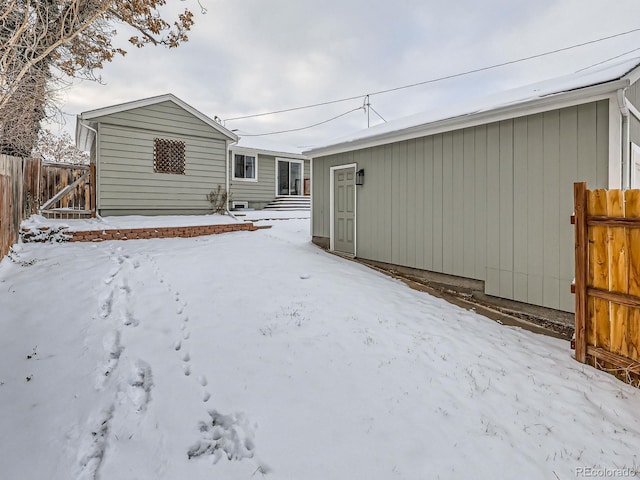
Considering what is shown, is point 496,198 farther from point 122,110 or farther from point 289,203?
point 289,203

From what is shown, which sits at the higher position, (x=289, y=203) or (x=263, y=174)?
(x=263, y=174)

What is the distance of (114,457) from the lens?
2000mm

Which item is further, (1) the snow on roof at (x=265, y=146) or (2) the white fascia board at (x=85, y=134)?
(1) the snow on roof at (x=265, y=146)

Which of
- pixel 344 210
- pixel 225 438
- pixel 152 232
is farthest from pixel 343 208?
pixel 225 438

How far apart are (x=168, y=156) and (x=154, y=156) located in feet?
A: 1.34

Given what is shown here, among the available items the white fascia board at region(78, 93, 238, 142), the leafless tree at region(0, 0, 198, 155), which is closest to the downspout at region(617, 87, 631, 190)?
the leafless tree at region(0, 0, 198, 155)

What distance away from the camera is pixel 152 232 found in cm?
834

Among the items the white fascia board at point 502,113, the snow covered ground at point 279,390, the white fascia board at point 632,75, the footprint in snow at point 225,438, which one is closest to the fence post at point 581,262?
the snow covered ground at point 279,390

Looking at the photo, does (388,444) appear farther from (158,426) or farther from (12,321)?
(12,321)

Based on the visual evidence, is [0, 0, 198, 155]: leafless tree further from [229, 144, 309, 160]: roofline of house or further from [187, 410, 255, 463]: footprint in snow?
[229, 144, 309, 160]: roofline of house

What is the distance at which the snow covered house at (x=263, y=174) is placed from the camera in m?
15.0

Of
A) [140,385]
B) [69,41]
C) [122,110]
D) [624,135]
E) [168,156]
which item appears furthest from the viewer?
[168,156]

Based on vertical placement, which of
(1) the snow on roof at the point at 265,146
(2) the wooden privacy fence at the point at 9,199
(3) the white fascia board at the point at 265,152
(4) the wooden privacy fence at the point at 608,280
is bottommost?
(4) the wooden privacy fence at the point at 608,280

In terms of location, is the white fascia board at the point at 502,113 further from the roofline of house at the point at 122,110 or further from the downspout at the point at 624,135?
the roofline of house at the point at 122,110
